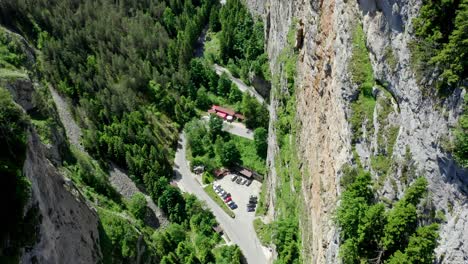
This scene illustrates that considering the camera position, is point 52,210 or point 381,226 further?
point 52,210

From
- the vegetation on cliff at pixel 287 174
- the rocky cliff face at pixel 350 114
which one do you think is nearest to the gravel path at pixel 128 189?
the vegetation on cliff at pixel 287 174

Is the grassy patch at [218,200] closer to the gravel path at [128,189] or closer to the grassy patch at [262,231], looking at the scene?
the grassy patch at [262,231]

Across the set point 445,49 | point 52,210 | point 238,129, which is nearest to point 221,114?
point 238,129

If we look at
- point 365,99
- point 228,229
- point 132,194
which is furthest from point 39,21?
point 365,99

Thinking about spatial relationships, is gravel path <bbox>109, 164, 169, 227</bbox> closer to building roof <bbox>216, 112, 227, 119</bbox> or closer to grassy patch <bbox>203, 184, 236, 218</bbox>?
grassy patch <bbox>203, 184, 236, 218</bbox>

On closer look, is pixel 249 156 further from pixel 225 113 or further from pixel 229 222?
pixel 229 222
